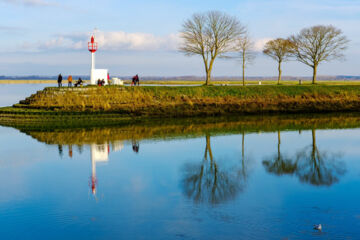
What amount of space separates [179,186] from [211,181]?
172 cm

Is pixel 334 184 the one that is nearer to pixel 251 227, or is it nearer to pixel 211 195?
pixel 211 195

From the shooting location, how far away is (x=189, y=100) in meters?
48.5

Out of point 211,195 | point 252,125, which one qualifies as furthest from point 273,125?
point 211,195

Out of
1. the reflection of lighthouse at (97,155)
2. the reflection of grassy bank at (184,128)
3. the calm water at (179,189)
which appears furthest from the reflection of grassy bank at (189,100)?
the reflection of lighthouse at (97,155)

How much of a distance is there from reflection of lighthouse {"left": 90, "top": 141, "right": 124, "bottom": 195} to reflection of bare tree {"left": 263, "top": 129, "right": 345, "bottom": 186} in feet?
28.3

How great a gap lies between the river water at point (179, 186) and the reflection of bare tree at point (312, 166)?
53 mm

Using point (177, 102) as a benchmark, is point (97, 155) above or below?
below

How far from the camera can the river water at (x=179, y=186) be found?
42.0ft

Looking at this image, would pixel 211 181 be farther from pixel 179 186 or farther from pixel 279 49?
pixel 279 49

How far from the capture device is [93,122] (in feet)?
130

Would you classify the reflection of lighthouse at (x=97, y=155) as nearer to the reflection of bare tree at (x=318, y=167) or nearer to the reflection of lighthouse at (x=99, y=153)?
the reflection of lighthouse at (x=99, y=153)

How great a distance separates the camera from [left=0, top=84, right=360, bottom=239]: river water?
42.0ft

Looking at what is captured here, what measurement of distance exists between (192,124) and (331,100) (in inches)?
935

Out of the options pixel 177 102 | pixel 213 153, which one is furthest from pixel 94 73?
pixel 213 153
